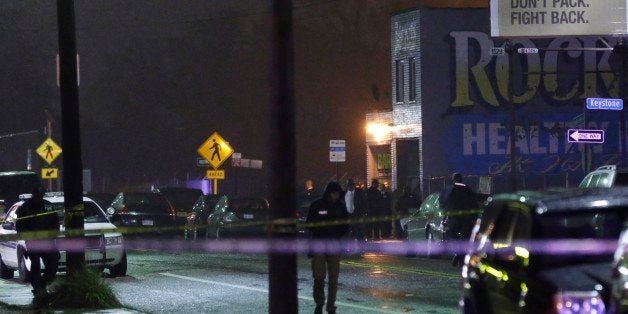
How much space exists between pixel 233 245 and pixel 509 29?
32.0 feet

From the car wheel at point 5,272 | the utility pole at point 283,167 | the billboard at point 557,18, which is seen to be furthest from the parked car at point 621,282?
the billboard at point 557,18

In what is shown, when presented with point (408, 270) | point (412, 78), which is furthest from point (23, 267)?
point (412, 78)

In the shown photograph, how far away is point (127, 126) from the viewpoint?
247 ft

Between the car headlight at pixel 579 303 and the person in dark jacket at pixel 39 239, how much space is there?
11415 mm

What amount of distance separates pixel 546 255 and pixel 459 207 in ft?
46.4

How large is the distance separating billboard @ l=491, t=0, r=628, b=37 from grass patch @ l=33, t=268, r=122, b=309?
2055cm

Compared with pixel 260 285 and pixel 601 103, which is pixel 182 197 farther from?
pixel 260 285

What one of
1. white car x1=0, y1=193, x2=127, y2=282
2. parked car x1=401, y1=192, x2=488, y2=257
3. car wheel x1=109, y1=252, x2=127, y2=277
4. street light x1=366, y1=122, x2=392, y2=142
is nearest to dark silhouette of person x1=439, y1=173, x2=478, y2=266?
parked car x1=401, y1=192, x2=488, y2=257

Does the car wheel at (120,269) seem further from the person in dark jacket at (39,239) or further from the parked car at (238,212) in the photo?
the parked car at (238,212)

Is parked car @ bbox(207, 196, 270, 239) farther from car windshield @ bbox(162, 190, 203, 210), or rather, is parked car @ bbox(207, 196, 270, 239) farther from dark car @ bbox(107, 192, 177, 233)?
car windshield @ bbox(162, 190, 203, 210)

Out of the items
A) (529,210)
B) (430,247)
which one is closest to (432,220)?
(430,247)

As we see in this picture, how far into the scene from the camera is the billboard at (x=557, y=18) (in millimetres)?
33625

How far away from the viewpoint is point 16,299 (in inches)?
695

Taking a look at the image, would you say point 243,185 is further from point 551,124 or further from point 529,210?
point 529,210
